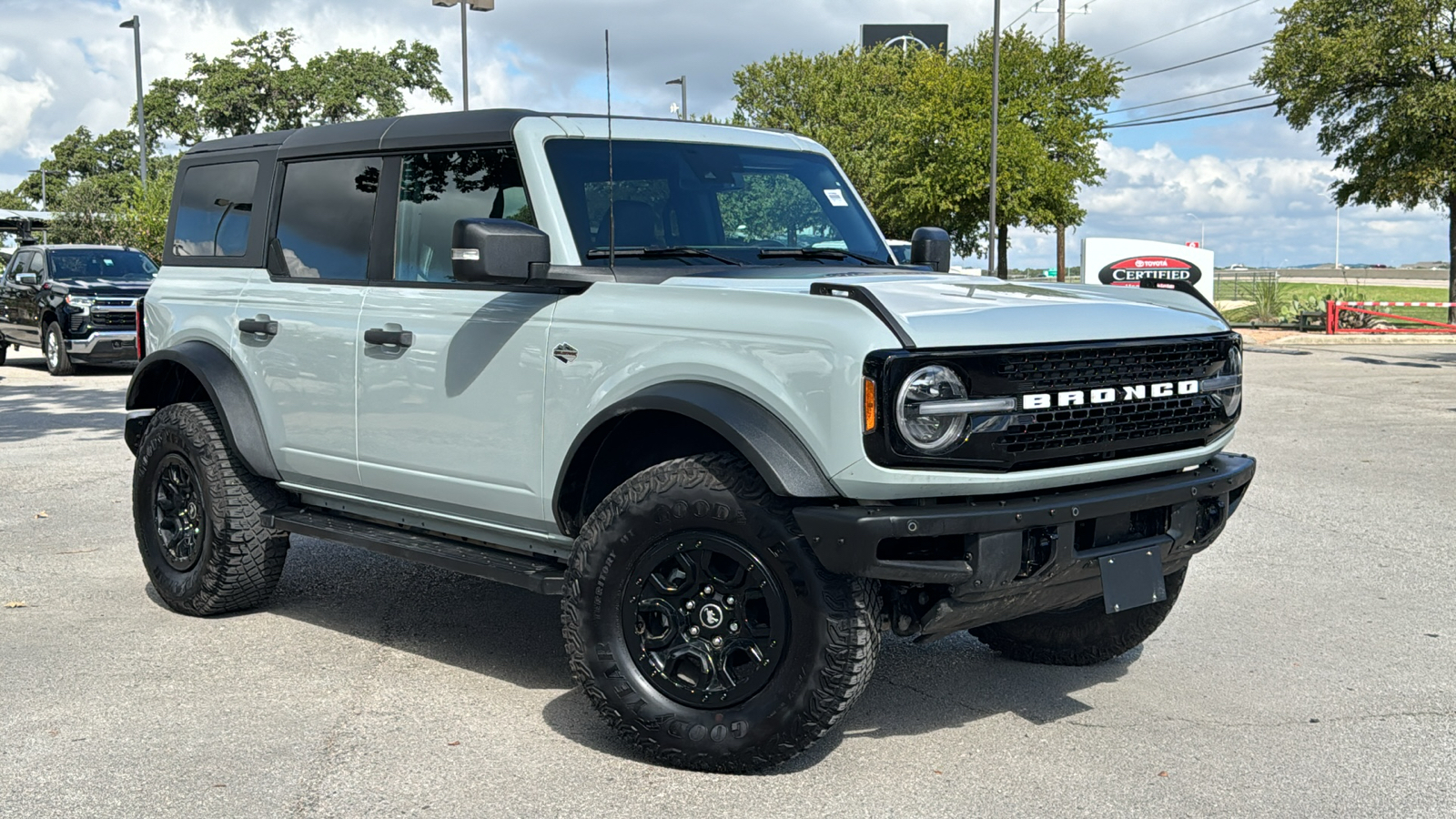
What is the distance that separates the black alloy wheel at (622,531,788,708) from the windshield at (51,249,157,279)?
17699mm

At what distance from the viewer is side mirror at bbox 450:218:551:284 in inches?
170

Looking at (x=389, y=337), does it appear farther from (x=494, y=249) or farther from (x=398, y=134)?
(x=494, y=249)

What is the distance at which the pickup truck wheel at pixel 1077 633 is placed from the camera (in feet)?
16.9

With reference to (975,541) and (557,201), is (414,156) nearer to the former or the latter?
(557,201)

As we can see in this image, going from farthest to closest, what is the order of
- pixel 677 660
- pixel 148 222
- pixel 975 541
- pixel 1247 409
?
pixel 148 222
pixel 1247 409
pixel 677 660
pixel 975 541

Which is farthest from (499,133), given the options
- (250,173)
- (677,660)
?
(677,660)

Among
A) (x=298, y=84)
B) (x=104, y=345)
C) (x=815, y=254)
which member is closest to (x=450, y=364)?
(x=815, y=254)

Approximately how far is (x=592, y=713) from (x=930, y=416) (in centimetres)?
175

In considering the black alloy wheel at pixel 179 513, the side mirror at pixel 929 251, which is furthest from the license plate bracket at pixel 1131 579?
the black alloy wheel at pixel 179 513

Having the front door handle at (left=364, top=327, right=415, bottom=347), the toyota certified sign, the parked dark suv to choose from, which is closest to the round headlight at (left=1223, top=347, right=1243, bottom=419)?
the front door handle at (left=364, top=327, right=415, bottom=347)

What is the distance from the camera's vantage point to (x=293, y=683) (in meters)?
5.11

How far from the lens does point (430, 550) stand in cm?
500

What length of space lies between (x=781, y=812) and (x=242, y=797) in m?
1.52

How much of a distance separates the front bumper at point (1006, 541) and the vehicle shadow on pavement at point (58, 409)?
9647mm
